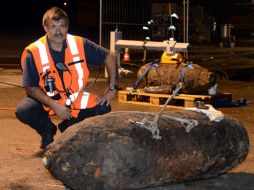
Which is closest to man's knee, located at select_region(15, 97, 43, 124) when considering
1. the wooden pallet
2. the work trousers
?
the work trousers

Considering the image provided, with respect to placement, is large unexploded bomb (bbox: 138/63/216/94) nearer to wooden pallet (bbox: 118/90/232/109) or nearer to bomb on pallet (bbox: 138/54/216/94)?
bomb on pallet (bbox: 138/54/216/94)

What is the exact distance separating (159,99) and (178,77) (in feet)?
1.44

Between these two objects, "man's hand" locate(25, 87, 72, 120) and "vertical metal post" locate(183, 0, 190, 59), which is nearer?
"man's hand" locate(25, 87, 72, 120)

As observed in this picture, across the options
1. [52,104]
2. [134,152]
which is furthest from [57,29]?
[134,152]

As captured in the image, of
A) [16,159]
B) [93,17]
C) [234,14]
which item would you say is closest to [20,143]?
[16,159]

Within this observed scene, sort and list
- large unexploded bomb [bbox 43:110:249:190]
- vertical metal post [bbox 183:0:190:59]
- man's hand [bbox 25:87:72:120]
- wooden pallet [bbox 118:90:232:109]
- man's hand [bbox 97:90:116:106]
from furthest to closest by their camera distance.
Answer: vertical metal post [bbox 183:0:190:59] → wooden pallet [bbox 118:90:232:109] → man's hand [bbox 97:90:116:106] → man's hand [bbox 25:87:72:120] → large unexploded bomb [bbox 43:110:249:190]

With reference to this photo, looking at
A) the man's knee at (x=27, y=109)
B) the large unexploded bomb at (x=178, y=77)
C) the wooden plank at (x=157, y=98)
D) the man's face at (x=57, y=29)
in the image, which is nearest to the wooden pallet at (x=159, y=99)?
the wooden plank at (x=157, y=98)

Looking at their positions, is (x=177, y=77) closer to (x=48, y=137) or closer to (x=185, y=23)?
(x=48, y=137)

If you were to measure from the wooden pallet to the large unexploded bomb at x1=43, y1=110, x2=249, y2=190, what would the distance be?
4.10 metres

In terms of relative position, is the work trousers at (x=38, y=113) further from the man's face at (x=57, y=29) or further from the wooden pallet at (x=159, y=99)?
the wooden pallet at (x=159, y=99)

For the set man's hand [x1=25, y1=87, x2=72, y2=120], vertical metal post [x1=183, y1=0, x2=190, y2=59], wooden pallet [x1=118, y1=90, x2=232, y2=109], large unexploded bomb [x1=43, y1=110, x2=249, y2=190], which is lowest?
wooden pallet [x1=118, y1=90, x2=232, y2=109]

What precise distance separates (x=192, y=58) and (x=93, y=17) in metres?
18.2

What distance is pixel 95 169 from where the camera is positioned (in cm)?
463

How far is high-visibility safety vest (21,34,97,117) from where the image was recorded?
5.89 metres
